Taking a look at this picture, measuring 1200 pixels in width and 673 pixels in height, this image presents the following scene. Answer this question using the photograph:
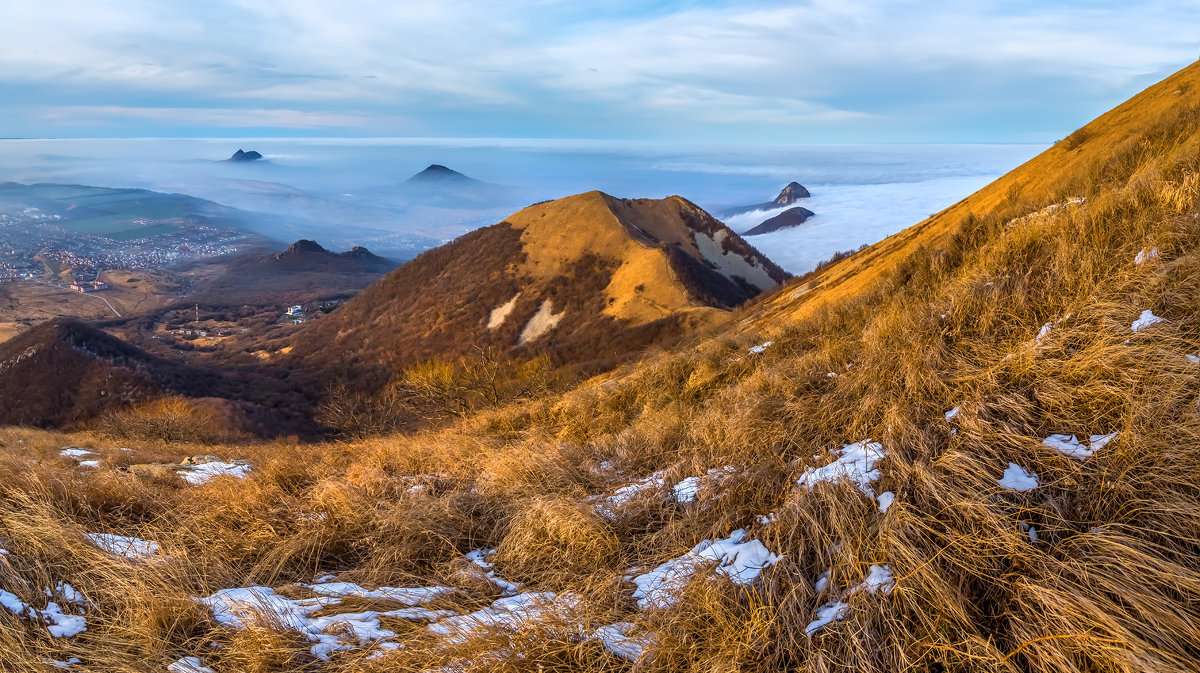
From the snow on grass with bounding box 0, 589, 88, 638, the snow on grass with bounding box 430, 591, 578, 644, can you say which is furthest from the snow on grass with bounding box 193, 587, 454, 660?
the snow on grass with bounding box 0, 589, 88, 638

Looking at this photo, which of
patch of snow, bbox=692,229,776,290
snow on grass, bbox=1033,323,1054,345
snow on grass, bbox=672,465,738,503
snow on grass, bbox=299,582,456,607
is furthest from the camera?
patch of snow, bbox=692,229,776,290

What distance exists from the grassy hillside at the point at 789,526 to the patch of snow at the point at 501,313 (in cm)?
7645

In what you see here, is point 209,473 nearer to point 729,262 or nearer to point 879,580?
point 879,580

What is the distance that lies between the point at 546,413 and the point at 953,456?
28.2 feet

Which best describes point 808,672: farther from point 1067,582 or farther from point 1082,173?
point 1082,173

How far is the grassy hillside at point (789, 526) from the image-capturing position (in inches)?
107

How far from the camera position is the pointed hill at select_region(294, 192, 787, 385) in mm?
68750

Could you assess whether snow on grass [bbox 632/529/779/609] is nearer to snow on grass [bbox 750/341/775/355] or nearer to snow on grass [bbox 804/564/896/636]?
snow on grass [bbox 804/564/896/636]

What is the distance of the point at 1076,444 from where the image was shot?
357 centimetres

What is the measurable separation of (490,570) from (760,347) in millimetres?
7916

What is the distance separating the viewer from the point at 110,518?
5148 mm

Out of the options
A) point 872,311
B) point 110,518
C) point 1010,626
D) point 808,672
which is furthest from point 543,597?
point 872,311

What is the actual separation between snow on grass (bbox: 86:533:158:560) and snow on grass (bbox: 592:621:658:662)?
143 inches

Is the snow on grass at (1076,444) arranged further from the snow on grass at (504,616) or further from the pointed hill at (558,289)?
the pointed hill at (558,289)
